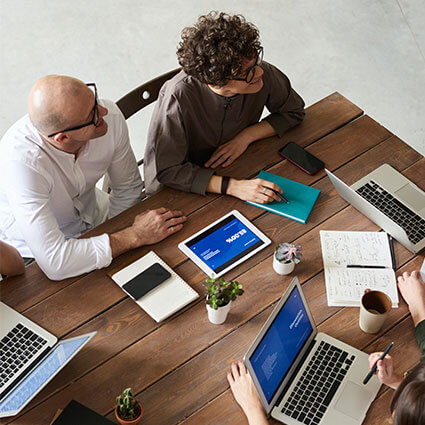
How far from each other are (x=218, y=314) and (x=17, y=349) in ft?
2.15

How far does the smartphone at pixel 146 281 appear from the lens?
2.19m

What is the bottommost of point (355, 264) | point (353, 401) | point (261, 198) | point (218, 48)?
point (353, 401)

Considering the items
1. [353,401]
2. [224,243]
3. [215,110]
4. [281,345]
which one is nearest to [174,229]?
[224,243]

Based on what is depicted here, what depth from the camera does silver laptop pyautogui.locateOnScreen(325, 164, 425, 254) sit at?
2314mm

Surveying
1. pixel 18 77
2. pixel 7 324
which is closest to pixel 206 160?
pixel 7 324

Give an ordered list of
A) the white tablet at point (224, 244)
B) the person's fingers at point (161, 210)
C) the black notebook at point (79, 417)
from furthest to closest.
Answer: the person's fingers at point (161, 210), the white tablet at point (224, 244), the black notebook at point (79, 417)

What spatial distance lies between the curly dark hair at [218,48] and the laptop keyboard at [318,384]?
40.5 inches

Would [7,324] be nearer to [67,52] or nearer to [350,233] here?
[350,233]

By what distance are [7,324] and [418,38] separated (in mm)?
3504

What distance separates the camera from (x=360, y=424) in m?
1.91

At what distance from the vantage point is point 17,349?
6.74 ft

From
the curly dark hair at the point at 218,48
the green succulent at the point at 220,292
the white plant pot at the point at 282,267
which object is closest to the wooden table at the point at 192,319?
the white plant pot at the point at 282,267

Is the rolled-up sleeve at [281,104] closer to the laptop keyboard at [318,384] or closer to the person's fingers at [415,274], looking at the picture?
the person's fingers at [415,274]

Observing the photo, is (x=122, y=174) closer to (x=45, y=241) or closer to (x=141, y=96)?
(x=141, y=96)
